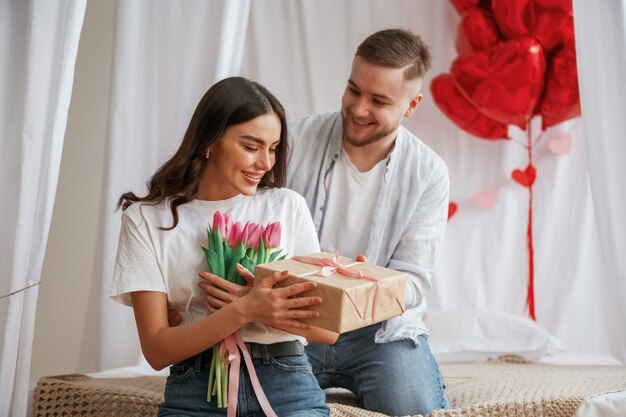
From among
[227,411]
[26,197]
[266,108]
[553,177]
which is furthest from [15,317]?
[553,177]

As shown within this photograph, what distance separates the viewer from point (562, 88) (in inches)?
127

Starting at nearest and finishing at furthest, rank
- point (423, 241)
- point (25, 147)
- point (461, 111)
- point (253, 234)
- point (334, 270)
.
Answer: point (334, 270), point (253, 234), point (25, 147), point (423, 241), point (461, 111)

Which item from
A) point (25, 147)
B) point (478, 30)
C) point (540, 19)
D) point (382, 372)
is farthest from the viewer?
point (478, 30)

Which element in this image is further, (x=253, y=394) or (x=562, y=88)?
(x=562, y=88)

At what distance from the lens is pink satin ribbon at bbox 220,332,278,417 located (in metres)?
1.83

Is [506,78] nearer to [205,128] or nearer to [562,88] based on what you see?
[562,88]

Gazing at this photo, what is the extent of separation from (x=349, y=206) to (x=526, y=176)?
1.29 m

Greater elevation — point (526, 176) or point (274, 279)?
point (526, 176)

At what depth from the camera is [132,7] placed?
104 inches

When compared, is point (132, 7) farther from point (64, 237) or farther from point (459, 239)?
point (459, 239)

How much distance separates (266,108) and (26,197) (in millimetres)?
708

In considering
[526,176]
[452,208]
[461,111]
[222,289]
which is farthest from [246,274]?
[526,176]

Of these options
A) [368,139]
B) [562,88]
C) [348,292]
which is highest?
[562,88]

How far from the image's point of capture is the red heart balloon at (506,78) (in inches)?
127
